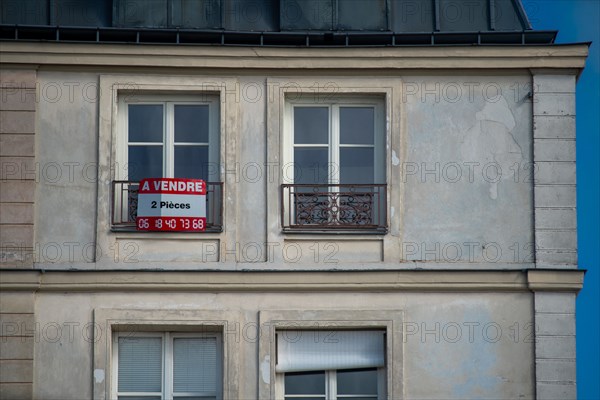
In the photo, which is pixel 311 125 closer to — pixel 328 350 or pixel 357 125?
pixel 357 125

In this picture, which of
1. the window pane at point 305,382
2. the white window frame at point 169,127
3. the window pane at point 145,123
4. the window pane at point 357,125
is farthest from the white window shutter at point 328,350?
the window pane at point 145,123

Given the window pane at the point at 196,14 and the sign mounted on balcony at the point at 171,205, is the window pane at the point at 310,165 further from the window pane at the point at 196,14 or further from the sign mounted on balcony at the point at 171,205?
the window pane at the point at 196,14

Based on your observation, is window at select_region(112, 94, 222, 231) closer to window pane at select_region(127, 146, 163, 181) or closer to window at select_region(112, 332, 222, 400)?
window pane at select_region(127, 146, 163, 181)

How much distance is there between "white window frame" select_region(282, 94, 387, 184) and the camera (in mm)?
20750

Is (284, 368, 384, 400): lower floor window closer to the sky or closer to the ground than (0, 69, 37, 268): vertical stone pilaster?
closer to the ground

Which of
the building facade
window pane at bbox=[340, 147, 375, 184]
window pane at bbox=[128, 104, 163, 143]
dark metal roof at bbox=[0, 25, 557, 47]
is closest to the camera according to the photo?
the building facade

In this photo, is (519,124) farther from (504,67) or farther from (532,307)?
(532,307)

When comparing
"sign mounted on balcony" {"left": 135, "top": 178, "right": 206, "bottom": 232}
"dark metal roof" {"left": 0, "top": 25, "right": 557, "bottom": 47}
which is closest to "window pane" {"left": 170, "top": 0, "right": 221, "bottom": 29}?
"dark metal roof" {"left": 0, "top": 25, "right": 557, "bottom": 47}

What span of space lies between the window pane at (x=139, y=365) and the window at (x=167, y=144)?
5.18ft

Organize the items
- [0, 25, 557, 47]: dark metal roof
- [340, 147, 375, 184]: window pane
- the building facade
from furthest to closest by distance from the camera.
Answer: [340, 147, 375, 184]: window pane < [0, 25, 557, 47]: dark metal roof < the building facade

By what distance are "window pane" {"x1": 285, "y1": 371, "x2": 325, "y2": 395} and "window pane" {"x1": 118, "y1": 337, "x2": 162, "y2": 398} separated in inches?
63.5

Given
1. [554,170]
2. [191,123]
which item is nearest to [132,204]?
[191,123]

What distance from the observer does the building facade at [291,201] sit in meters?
20.2

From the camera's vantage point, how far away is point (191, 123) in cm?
2092
